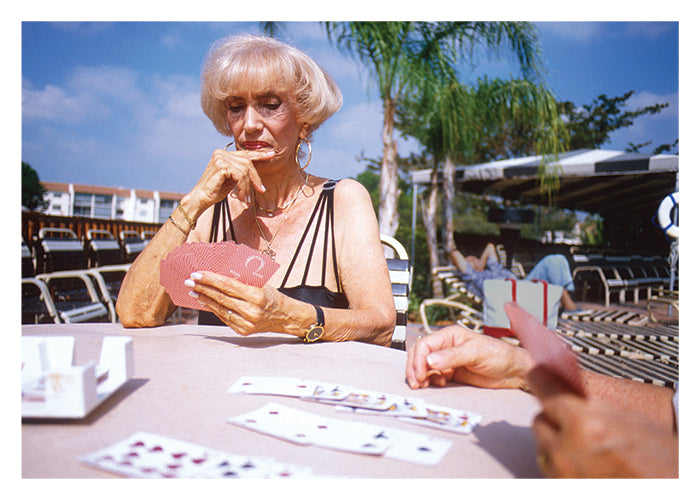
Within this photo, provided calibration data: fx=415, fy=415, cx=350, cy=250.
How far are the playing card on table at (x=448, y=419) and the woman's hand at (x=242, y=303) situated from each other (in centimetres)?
57

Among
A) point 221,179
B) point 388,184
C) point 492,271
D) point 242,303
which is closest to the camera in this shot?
point 242,303

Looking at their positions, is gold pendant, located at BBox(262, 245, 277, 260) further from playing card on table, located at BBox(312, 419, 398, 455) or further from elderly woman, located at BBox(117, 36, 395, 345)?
playing card on table, located at BBox(312, 419, 398, 455)

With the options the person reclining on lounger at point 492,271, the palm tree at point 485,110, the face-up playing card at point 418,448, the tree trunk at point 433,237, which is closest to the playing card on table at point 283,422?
the face-up playing card at point 418,448

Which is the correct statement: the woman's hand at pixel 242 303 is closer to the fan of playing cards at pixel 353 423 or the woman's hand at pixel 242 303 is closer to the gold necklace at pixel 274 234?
the fan of playing cards at pixel 353 423

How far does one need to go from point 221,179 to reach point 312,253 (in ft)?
1.68

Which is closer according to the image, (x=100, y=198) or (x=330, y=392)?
(x=330, y=392)

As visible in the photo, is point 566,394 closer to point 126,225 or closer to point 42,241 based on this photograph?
point 42,241

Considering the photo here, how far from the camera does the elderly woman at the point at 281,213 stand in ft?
4.99

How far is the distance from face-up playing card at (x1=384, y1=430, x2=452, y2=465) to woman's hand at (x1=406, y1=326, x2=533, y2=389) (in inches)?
9.7

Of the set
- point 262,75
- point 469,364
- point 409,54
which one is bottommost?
point 469,364

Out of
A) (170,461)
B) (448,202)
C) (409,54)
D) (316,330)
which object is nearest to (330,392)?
(170,461)

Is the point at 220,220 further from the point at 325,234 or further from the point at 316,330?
the point at 316,330

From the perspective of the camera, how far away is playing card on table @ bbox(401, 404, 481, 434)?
30.9 inches

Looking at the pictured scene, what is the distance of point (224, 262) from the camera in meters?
1.21
